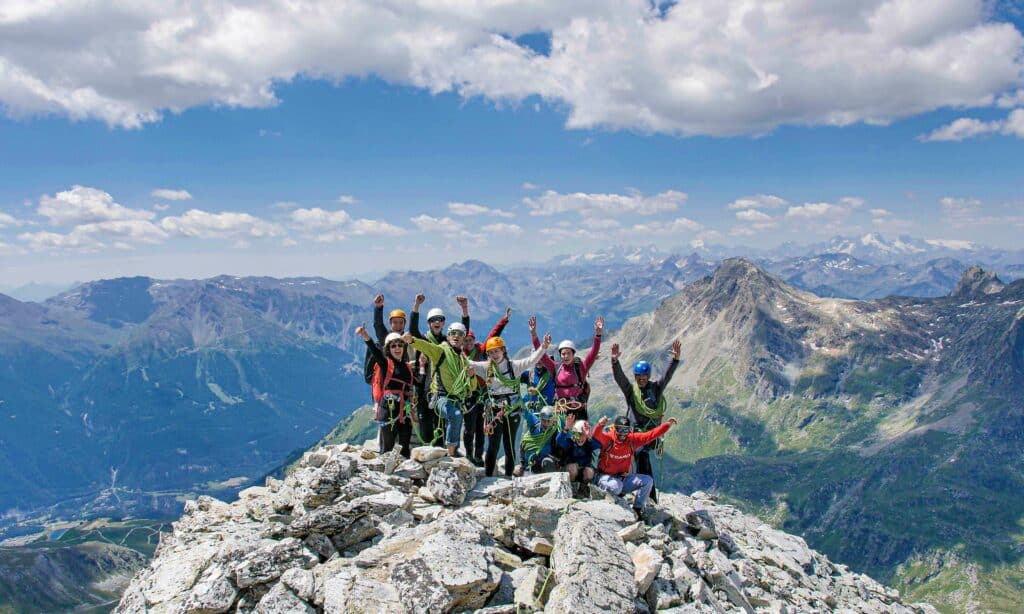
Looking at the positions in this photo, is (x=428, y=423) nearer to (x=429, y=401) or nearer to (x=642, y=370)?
(x=429, y=401)

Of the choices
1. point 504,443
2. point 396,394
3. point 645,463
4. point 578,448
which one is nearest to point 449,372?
point 396,394

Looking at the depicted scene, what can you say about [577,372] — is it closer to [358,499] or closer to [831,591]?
[358,499]

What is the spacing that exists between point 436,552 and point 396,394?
8352 millimetres

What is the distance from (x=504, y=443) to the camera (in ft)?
70.9

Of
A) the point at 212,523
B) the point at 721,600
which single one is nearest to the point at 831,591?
the point at 721,600

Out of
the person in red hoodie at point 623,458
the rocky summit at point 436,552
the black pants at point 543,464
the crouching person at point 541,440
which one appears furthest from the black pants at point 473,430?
the person in red hoodie at point 623,458

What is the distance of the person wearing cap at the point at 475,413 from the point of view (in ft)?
68.2

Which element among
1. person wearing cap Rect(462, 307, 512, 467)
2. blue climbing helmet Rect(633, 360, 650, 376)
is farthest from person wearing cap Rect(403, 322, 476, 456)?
blue climbing helmet Rect(633, 360, 650, 376)

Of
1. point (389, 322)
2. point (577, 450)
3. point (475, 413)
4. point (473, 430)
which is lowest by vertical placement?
point (577, 450)

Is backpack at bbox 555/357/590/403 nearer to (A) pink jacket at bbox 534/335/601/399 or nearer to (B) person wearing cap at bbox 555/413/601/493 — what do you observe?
(A) pink jacket at bbox 534/335/601/399

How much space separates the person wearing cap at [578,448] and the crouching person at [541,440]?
1.07 ft

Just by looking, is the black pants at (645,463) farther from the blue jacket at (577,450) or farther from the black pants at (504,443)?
the black pants at (504,443)

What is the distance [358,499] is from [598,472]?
817 cm

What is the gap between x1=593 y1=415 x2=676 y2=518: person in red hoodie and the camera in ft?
64.2
